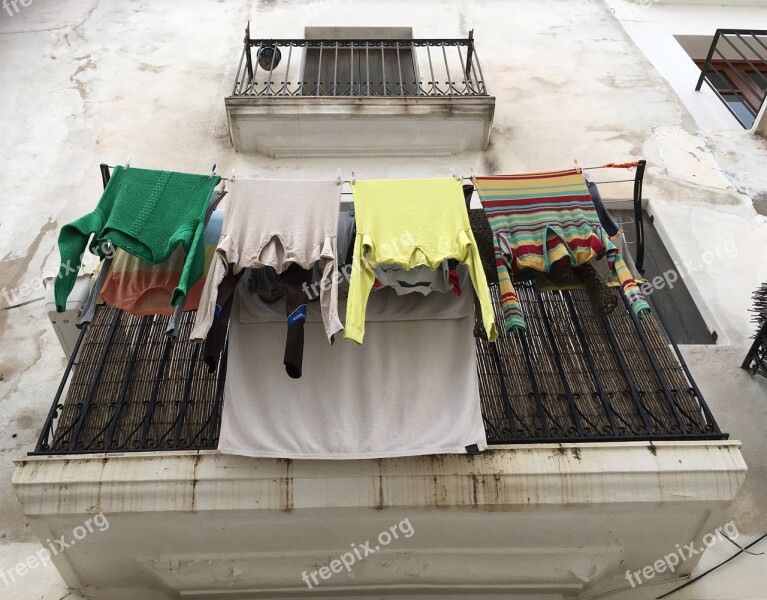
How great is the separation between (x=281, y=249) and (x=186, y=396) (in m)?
1.26

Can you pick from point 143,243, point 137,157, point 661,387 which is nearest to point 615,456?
point 661,387

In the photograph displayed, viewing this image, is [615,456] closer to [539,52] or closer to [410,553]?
[410,553]

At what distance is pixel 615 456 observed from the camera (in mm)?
4012

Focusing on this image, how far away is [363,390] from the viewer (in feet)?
13.8

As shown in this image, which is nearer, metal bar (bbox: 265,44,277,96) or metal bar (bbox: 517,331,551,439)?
metal bar (bbox: 517,331,551,439)

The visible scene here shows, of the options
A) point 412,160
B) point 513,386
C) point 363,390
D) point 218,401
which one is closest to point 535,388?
point 513,386

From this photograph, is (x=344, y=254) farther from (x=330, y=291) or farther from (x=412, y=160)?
(x=412, y=160)

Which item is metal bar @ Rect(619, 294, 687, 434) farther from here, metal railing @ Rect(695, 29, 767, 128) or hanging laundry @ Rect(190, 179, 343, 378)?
metal railing @ Rect(695, 29, 767, 128)

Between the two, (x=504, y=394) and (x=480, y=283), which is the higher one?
(x=480, y=283)

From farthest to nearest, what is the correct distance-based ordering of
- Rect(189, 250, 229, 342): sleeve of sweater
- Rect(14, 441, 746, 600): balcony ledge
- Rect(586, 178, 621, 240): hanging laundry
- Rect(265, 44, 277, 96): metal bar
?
Rect(265, 44, 277, 96): metal bar
Rect(586, 178, 621, 240): hanging laundry
Rect(14, 441, 746, 600): balcony ledge
Rect(189, 250, 229, 342): sleeve of sweater

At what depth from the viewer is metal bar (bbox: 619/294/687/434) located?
4277 mm

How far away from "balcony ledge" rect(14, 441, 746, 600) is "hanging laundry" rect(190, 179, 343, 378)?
0.79 m

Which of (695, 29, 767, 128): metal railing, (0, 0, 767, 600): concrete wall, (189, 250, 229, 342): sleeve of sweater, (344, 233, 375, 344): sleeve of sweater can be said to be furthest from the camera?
(695, 29, 767, 128): metal railing

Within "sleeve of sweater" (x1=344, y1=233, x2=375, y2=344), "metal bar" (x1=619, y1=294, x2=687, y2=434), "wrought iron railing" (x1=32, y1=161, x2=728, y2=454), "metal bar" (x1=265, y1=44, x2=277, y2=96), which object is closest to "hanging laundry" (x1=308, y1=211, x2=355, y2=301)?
"sleeve of sweater" (x1=344, y1=233, x2=375, y2=344)
